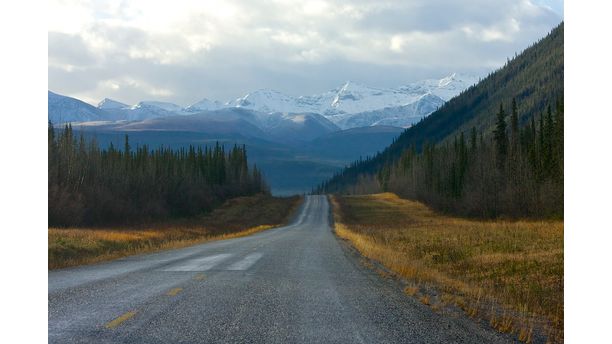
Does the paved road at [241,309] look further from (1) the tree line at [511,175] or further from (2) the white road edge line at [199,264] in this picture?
(1) the tree line at [511,175]

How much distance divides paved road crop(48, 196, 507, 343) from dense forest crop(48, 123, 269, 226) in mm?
46152

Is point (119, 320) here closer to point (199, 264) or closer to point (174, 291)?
point (174, 291)

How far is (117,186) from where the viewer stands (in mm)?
83875

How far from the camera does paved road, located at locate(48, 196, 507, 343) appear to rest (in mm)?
9133

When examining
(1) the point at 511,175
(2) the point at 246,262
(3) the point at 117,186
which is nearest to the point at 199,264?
(2) the point at 246,262

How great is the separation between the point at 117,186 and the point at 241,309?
250ft

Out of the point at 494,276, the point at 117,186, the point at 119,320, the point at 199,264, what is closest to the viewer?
the point at 119,320

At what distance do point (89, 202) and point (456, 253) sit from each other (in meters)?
49.6

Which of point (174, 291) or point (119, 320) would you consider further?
point (174, 291)

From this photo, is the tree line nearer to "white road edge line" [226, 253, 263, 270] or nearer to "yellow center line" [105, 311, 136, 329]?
"white road edge line" [226, 253, 263, 270]

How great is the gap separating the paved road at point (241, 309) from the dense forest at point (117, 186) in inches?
1817

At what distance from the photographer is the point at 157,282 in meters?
15.4
